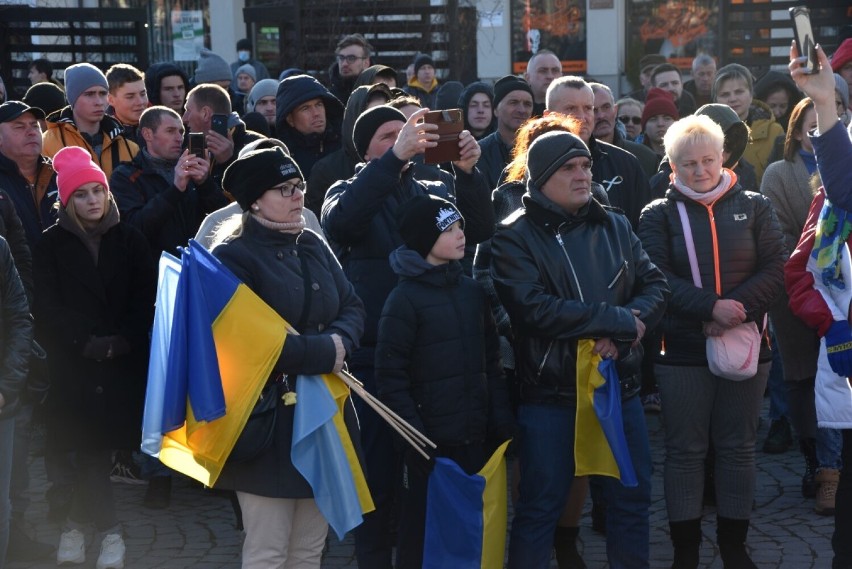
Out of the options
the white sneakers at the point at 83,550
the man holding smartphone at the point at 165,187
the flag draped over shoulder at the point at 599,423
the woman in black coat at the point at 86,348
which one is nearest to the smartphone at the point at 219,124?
the man holding smartphone at the point at 165,187

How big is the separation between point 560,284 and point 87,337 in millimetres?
2303

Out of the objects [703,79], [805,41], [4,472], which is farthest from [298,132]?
[703,79]

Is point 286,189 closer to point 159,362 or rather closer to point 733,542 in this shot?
point 159,362

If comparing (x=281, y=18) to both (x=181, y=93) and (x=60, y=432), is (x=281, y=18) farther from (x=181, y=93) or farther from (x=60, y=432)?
(x=60, y=432)

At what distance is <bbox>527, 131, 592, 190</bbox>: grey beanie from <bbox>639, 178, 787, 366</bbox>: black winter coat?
73 cm

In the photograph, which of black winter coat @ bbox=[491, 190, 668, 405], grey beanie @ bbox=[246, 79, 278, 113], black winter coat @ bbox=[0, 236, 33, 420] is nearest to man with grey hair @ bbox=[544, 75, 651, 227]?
black winter coat @ bbox=[491, 190, 668, 405]

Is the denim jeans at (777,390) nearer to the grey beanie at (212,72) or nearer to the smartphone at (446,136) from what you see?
the smartphone at (446,136)

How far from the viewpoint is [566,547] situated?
5648 mm

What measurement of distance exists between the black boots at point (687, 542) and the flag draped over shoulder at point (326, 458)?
67.2 inches

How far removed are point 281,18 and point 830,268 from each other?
14.6 metres

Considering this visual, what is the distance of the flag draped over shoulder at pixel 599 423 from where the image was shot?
4980 millimetres

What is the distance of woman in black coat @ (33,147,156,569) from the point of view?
5.91 m

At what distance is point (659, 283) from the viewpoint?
526cm

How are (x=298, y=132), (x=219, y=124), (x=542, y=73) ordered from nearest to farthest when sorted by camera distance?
1. (x=219, y=124)
2. (x=298, y=132)
3. (x=542, y=73)
